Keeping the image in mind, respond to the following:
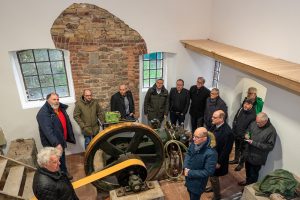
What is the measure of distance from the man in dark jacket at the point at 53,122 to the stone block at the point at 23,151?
49cm

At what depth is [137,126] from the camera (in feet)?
10.6

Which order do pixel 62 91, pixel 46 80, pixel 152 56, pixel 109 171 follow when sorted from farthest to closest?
1. pixel 152 56
2. pixel 62 91
3. pixel 46 80
4. pixel 109 171

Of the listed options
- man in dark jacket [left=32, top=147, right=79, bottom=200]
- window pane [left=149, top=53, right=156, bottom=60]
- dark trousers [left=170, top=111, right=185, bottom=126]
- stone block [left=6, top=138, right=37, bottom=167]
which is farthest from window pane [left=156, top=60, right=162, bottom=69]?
man in dark jacket [left=32, top=147, right=79, bottom=200]

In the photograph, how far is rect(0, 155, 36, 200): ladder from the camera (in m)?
3.23

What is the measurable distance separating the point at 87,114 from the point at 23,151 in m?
Result: 1.22

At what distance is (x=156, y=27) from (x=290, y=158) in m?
3.21

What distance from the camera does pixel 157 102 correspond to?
4930mm

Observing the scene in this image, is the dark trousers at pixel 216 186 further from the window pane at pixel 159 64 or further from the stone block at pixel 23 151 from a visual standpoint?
the stone block at pixel 23 151

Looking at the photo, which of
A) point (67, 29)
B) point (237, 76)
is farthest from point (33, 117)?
point (237, 76)

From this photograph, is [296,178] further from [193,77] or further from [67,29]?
[67,29]

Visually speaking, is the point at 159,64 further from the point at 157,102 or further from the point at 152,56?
the point at 157,102

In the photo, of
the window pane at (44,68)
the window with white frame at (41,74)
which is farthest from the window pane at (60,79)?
the window pane at (44,68)

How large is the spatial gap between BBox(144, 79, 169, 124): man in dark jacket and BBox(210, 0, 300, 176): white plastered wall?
1.51 meters

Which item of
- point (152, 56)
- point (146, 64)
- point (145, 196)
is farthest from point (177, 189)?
point (152, 56)
